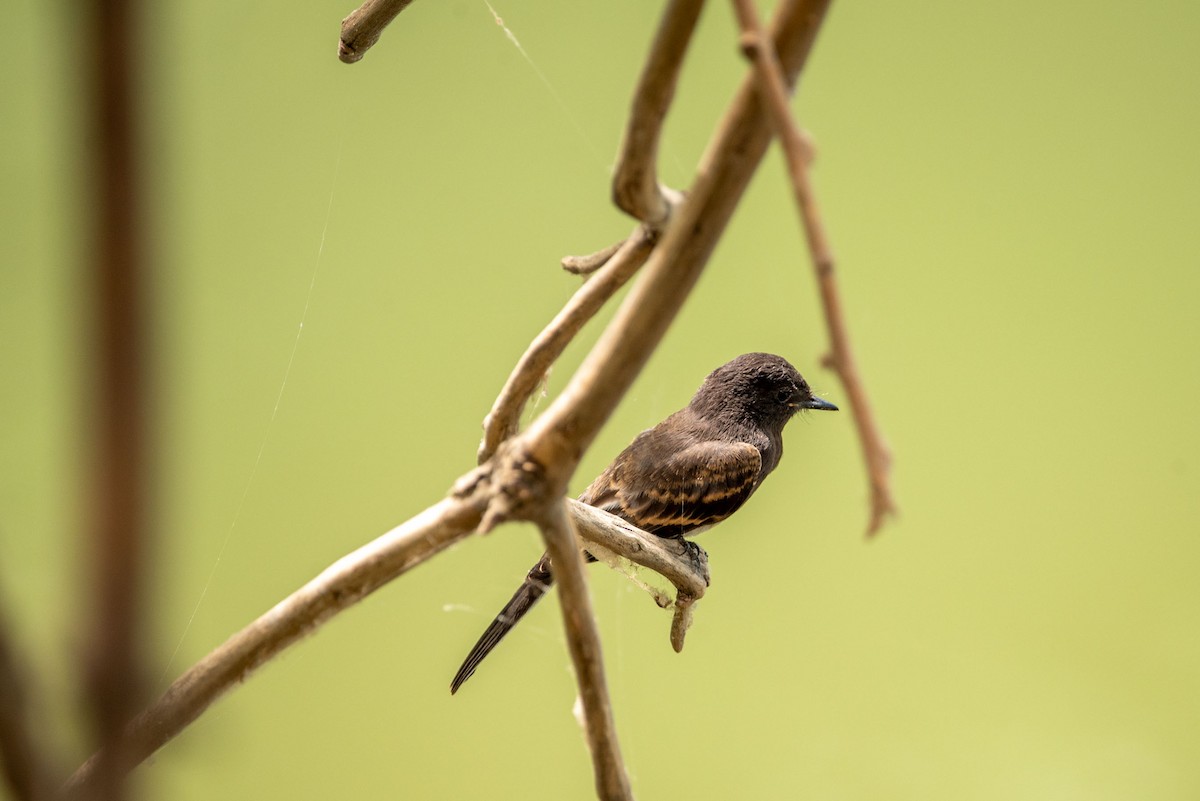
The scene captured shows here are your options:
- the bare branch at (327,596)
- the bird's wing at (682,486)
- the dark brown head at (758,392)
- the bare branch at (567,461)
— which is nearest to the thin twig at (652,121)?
the bare branch at (567,461)

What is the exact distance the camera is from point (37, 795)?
1.22 ft

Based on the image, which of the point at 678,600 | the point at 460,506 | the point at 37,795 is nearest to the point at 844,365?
the point at 460,506

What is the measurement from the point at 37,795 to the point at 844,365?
1.89ft

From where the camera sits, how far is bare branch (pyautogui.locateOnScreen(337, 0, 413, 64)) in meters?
1.51

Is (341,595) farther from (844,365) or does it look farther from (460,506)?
(844,365)

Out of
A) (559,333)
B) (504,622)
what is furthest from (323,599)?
(504,622)

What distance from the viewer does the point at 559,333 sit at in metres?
1.32

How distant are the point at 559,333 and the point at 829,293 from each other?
60cm

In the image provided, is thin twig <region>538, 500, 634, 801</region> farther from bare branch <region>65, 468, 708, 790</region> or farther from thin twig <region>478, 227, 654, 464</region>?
thin twig <region>478, 227, 654, 464</region>

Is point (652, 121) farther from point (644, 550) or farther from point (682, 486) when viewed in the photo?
point (682, 486)

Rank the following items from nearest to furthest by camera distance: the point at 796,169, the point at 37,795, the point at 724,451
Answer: the point at 37,795 < the point at 796,169 < the point at 724,451

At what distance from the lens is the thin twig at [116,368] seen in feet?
0.81

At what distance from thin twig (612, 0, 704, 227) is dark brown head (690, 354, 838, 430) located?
1.38 meters

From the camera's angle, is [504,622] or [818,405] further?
[818,405]
